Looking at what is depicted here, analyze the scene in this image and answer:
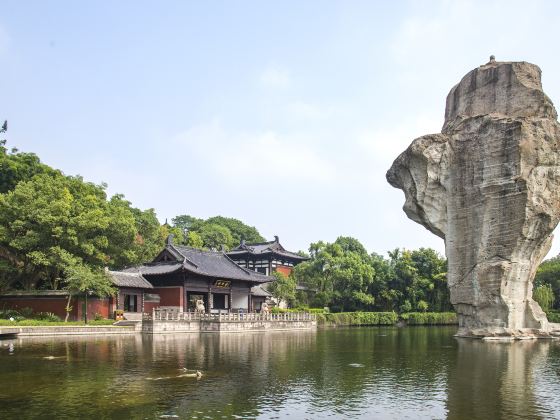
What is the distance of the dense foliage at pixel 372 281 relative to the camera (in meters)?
66.5

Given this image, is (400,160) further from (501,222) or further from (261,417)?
(261,417)

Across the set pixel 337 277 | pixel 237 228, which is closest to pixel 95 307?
pixel 337 277

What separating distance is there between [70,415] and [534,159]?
3325 centimetres

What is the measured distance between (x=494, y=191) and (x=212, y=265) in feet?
86.8

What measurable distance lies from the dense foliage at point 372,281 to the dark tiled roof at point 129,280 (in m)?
23.6

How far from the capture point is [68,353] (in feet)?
86.9

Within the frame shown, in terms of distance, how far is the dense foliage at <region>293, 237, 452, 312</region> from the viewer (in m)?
66.5

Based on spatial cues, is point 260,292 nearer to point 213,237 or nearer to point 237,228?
point 213,237

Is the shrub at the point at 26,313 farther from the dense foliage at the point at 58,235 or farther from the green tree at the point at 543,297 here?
the green tree at the point at 543,297

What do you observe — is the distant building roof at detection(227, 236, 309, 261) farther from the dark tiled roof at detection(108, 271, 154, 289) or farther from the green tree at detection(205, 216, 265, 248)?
the green tree at detection(205, 216, 265, 248)

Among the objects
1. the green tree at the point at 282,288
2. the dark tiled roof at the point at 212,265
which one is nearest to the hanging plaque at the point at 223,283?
the dark tiled roof at the point at 212,265

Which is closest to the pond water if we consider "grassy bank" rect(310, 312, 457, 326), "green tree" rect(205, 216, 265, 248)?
"grassy bank" rect(310, 312, 457, 326)


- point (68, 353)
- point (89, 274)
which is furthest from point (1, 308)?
point (68, 353)

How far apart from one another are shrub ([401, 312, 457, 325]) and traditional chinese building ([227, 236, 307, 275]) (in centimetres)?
1711
